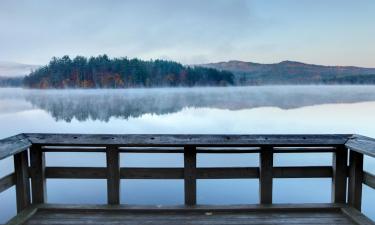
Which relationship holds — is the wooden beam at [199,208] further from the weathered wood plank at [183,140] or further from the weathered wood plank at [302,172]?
the weathered wood plank at [183,140]

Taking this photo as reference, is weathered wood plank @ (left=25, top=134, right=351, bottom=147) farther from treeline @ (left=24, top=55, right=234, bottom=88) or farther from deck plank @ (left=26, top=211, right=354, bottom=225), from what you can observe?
treeline @ (left=24, top=55, right=234, bottom=88)

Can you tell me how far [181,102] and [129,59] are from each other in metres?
19.9

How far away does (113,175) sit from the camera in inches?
111

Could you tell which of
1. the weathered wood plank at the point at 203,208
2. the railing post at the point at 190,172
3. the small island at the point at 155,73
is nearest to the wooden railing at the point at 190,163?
the railing post at the point at 190,172

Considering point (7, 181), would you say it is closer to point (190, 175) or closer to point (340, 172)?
point (190, 175)

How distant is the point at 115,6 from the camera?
17234mm

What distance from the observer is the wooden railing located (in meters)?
2.69

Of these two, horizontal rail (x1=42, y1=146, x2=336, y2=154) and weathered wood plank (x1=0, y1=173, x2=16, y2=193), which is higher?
horizontal rail (x1=42, y1=146, x2=336, y2=154)

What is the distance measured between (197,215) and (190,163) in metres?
0.47

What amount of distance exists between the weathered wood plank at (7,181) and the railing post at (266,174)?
2259mm

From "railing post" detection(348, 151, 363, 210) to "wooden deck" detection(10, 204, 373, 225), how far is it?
0.12m

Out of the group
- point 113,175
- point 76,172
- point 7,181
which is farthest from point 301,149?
point 7,181

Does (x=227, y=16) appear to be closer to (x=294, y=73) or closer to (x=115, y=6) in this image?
(x=294, y=73)

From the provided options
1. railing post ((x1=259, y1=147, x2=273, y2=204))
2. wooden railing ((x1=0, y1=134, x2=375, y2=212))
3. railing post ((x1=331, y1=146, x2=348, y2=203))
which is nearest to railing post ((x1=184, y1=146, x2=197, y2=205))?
wooden railing ((x1=0, y1=134, x2=375, y2=212))
